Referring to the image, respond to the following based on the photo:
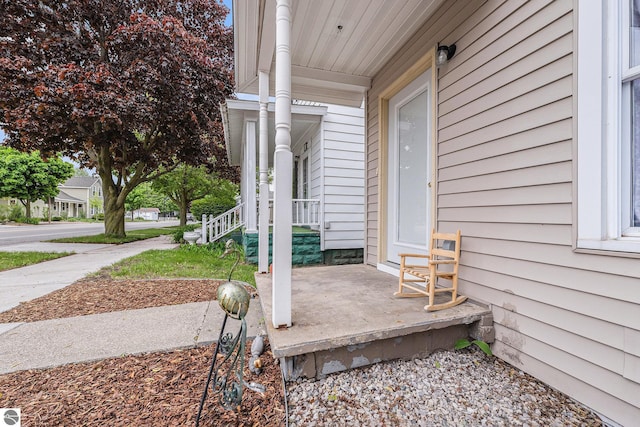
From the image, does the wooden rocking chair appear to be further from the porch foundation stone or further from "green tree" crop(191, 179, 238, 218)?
"green tree" crop(191, 179, 238, 218)

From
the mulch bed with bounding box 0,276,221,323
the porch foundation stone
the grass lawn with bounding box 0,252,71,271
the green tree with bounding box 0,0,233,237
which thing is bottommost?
the mulch bed with bounding box 0,276,221,323

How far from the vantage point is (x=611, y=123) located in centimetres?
139

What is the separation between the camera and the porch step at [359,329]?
1.57 meters

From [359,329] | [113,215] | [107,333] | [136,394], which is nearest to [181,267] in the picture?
[107,333]

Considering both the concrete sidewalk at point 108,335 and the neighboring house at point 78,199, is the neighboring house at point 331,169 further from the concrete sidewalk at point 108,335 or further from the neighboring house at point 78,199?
the neighboring house at point 78,199

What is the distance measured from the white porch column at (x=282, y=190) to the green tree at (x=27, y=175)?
23708mm

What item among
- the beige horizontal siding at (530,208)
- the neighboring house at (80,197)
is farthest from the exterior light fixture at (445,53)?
the neighboring house at (80,197)

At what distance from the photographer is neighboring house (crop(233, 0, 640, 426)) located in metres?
1.37

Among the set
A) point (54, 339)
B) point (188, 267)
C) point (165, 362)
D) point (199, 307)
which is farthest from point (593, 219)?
point (188, 267)

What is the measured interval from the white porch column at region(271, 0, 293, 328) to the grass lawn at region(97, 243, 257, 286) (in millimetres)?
2225

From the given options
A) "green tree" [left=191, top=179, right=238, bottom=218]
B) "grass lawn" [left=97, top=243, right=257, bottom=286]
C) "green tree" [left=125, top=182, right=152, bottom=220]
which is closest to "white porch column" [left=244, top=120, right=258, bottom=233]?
"grass lawn" [left=97, top=243, right=257, bottom=286]

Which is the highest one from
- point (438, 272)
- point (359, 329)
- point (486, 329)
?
point (438, 272)

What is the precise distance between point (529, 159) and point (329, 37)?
2263 mm

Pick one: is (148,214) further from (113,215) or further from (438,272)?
(438,272)
